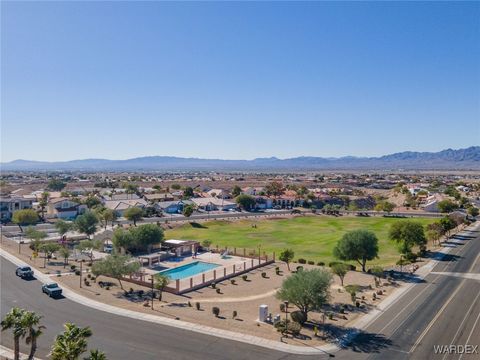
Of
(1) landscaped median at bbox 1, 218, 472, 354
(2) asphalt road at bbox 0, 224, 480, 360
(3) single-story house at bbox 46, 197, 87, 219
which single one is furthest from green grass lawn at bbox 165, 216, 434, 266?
(3) single-story house at bbox 46, 197, 87, 219

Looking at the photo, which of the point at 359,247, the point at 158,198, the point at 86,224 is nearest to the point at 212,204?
the point at 158,198

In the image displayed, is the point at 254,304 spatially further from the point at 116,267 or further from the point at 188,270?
the point at 188,270

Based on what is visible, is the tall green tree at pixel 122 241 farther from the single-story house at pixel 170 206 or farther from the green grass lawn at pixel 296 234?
the single-story house at pixel 170 206

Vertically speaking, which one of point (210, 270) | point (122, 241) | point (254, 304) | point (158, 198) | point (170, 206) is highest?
point (158, 198)

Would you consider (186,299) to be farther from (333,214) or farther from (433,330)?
(333,214)

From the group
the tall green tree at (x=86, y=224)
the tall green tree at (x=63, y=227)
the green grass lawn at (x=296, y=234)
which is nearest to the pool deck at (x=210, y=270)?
the green grass lawn at (x=296, y=234)
